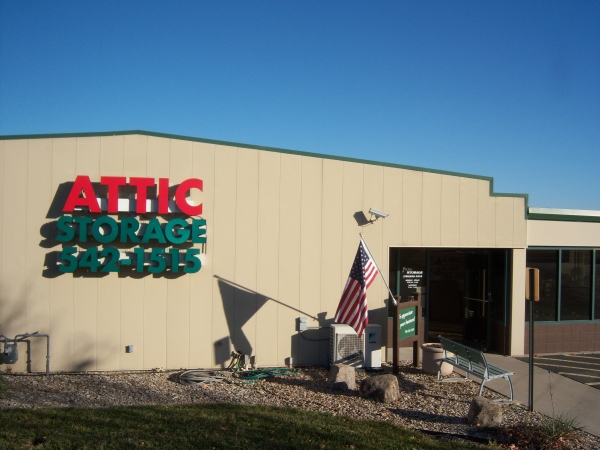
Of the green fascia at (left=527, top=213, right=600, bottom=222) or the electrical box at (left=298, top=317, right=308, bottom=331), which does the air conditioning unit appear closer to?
the electrical box at (left=298, top=317, right=308, bottom=331)

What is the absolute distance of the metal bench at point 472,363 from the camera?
9039 millimetres

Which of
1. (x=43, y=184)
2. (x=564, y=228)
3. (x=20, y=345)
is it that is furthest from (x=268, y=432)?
(x=564, y=228)

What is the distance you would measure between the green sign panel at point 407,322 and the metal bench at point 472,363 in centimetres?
92

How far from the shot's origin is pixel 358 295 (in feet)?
32.9

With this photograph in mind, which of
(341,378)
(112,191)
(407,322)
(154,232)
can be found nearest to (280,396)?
(341,378)

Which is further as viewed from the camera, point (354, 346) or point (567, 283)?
point (567, 283)

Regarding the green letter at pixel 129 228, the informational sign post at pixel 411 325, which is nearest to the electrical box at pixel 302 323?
the informational sign post at pixel 411 325

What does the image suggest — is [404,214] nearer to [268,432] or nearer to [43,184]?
[268,432]

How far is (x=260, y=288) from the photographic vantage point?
1115 cm

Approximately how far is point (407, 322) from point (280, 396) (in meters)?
3.38

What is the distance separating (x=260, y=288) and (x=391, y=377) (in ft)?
10.8

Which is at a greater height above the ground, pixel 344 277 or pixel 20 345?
pixel 344 277

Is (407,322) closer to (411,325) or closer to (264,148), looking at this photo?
(411,325)

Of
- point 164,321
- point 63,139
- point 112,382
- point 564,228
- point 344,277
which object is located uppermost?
point 63,139
